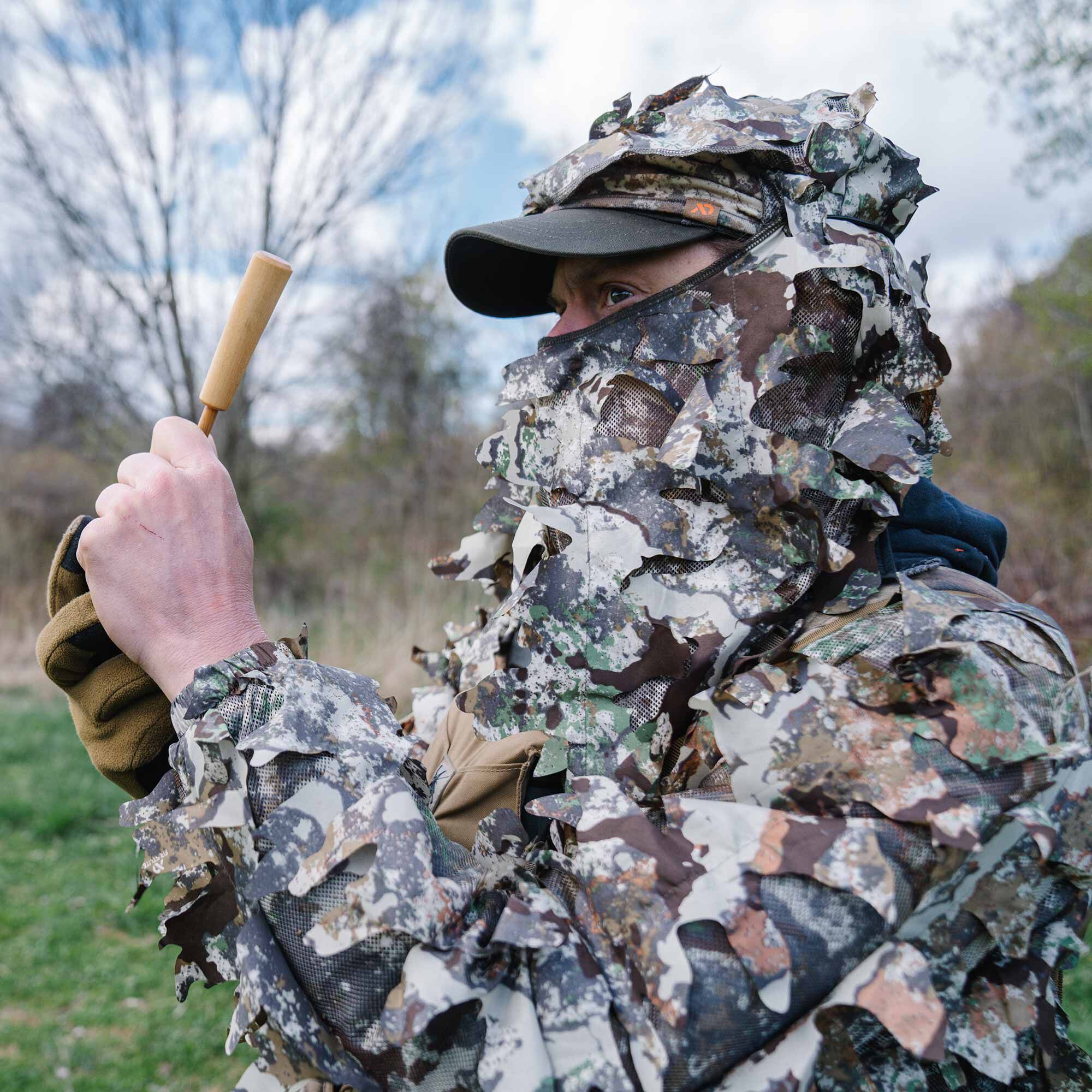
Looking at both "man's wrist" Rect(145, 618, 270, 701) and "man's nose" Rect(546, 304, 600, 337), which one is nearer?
"man's wrist" Rect(145, 618, 270, 701)

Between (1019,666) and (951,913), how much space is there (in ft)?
1.18

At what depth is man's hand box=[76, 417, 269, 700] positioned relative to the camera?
144cm

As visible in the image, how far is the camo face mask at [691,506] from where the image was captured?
1.52 m

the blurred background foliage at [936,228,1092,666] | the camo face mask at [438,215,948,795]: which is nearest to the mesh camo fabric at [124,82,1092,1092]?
the camo face mask at [438,215,948,795]

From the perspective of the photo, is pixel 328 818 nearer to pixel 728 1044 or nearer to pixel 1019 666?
pixel 728 1044

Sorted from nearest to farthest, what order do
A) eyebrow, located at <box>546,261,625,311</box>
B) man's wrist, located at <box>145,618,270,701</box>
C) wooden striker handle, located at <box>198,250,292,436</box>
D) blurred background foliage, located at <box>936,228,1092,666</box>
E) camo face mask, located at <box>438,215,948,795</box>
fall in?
man's wrist, located at <box>145,618,270,701</box>, camo face mask, located at <box>438,215,948,795</box>, wooden striker handle, located at <box>198,250,292,436</box>, eyebrow, located at <box>546,261,625,311</box>, blurred background foliage, located at <box>936,228,1092,666</box>

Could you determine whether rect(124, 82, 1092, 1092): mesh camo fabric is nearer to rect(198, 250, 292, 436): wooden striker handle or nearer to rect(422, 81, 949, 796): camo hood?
rect(422, 81, 949, 796): camo hood

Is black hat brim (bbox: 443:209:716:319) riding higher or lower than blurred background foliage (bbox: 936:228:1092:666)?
lower

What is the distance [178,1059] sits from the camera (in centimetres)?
381

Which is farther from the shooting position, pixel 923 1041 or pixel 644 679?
pixel 644 679

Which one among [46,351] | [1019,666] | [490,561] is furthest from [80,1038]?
[46,351]

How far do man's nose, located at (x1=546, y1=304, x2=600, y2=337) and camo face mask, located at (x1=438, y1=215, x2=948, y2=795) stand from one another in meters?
0.12

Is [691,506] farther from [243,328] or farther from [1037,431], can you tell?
[1037,431]

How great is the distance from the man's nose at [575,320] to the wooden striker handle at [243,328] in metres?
0.52
